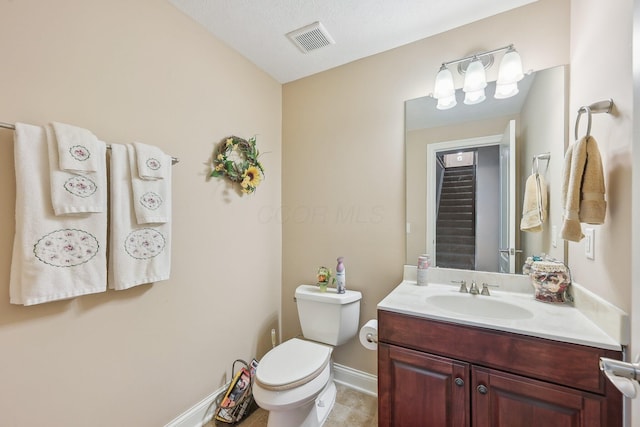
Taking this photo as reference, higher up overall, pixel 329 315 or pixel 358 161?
pixel 358 161

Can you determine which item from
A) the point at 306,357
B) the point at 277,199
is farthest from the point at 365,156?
the point at 306,357

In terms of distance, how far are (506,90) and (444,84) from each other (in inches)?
12.7

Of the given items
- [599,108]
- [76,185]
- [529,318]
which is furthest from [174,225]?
[599,108]

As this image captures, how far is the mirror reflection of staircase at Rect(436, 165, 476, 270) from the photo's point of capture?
1564mm

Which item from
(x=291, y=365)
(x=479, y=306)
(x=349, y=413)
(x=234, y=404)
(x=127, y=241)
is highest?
(x=127, y=241)

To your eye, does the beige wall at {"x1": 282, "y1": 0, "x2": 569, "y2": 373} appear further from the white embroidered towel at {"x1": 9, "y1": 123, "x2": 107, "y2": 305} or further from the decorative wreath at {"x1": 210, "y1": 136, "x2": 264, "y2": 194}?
the white embroidered towel at {"x1": 9, "y1": 123, "x2": 107, "y2": 305}

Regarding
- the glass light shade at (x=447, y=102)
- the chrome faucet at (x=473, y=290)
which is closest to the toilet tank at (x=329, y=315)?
the chrome faucet at (x=473, y=290)

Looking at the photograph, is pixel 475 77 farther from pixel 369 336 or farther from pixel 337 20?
pixel 369 336

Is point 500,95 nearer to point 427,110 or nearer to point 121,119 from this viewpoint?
point 427,110

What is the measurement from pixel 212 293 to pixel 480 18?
2.31 meters

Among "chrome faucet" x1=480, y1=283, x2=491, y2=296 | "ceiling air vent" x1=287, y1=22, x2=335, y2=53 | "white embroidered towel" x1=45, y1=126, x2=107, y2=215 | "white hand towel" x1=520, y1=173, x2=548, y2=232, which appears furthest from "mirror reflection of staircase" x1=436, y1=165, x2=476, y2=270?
"white embroidered towel" x1=45, y1=126, x2=107, y2=215

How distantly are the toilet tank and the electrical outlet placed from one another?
118 centimetres

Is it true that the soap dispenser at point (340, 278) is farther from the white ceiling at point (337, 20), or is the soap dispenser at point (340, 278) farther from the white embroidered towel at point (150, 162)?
the white ceiling at point (337, 20)

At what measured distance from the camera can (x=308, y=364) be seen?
4.61 feet
